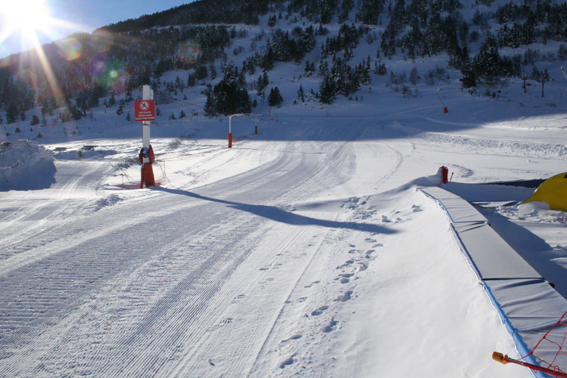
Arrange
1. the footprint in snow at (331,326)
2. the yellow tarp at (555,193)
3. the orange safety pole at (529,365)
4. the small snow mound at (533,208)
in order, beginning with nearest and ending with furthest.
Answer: the orange safety pole at (529,365)
the footprint in snow at (331,326)
the yellow tarp at (555,193)
the small snow mound at (533,208)

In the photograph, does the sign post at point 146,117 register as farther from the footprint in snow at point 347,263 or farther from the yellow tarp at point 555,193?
the yellow tarp at point 555,193

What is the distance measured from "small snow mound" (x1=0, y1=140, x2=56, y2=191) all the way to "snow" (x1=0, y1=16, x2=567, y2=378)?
0.04 metres

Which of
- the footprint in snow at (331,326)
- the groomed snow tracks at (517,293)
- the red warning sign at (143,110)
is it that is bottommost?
the footprint in snow at (331,326)

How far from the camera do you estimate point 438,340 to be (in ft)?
6.89

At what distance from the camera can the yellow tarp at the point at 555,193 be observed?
455 centimetres

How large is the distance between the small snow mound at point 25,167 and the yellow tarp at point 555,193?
10.3 m

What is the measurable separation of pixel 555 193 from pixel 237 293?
4.84 m

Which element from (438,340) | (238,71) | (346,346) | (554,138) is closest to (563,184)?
(438,340)

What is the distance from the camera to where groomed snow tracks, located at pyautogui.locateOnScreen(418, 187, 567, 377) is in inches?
67.6

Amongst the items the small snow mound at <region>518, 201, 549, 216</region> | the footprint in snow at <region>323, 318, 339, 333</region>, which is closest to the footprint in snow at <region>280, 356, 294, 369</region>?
the footprint in snow at <region>323, 318, 339, 333</region>

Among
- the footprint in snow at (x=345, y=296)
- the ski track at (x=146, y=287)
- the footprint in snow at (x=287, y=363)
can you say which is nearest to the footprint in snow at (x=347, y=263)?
the ski track at (x=146, y=287)

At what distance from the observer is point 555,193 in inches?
183

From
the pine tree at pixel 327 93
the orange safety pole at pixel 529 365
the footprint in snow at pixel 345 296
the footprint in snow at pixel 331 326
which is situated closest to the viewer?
the orange safety pole at pixel 529 365

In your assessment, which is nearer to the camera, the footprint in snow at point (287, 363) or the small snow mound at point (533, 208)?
the footprint in snow at point (287, 363)
